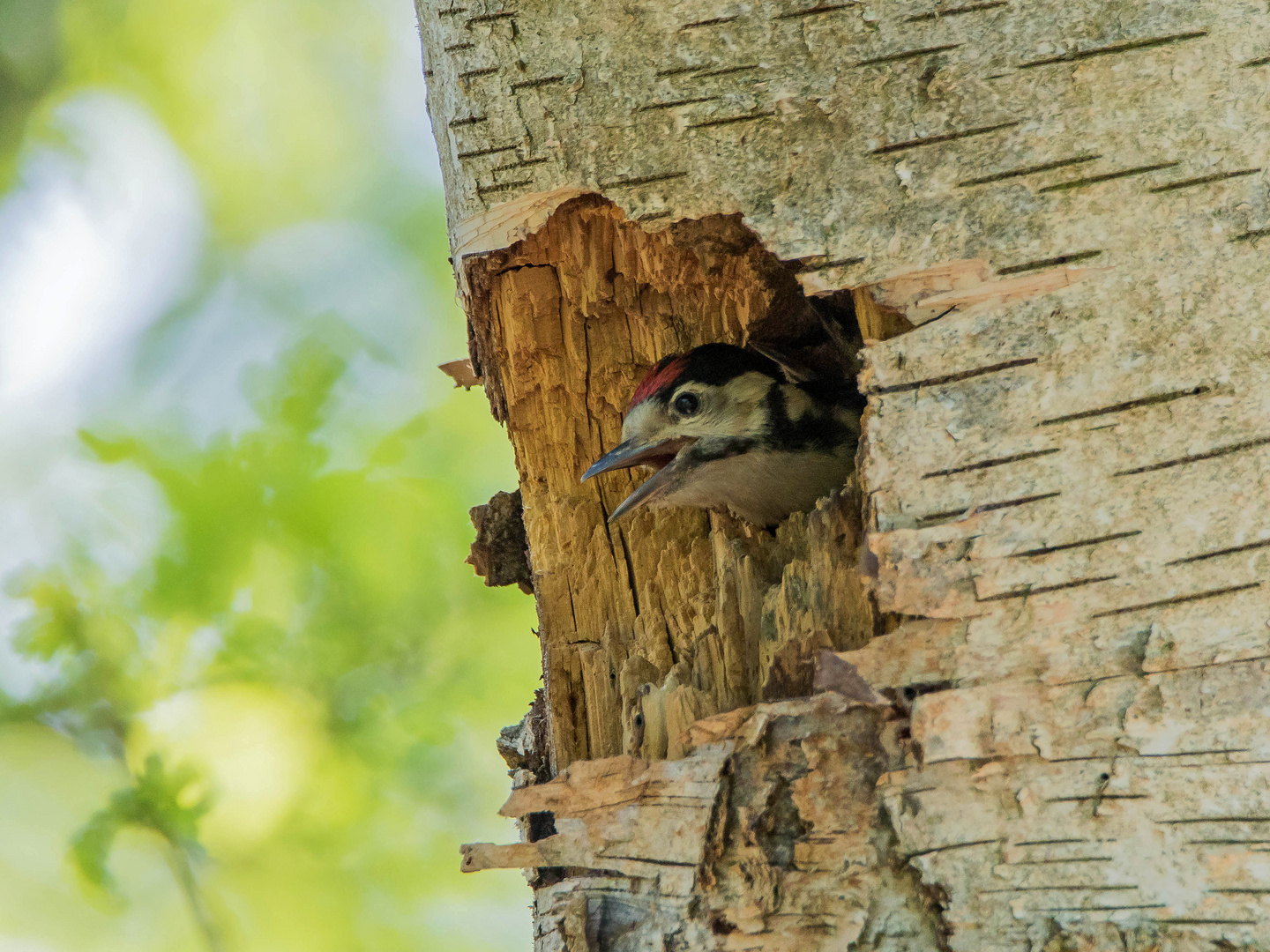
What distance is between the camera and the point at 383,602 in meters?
3.45

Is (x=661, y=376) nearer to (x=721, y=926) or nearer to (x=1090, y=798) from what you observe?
(x=721, y=926)

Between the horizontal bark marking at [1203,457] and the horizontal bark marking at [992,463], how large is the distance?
0.09 meters

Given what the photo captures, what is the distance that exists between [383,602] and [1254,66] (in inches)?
104

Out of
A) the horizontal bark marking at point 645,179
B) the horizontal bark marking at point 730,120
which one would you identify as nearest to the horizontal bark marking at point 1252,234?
the horizontal bark marking at point 730,120

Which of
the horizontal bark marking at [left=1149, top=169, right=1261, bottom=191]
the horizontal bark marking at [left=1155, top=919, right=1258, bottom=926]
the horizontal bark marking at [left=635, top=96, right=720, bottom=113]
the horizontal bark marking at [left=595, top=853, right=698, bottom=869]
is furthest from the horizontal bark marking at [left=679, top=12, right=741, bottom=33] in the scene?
the horizontal bark marking at [left=1155, top=919, right=1258, bottom=926]

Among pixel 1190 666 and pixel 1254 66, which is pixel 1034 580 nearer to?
pixel 1190 666

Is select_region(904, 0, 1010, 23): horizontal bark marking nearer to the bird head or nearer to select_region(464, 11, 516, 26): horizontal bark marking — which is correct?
select_region(464, 11, 516, 26): horizontal bark marking

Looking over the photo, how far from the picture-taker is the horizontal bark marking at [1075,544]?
1438mm

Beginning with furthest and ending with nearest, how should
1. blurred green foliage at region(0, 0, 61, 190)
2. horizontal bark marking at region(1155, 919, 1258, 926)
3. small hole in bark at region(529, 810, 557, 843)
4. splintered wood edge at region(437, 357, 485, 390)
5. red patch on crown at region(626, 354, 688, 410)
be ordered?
blurred green foliage at region(0, 0, 61, 190)
splintered wood edge at region(437, 357, 485, 390)
red patch on crown at region(626, 354, 688, 410)
small hole in bark at region(529, 810, 557, 843)
horizontal bark marking at region(1155, 919, 1258, 926)

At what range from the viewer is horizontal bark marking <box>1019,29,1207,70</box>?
1.53 m

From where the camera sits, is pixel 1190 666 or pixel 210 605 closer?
pixel 1190 666

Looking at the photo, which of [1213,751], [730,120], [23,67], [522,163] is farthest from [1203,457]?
[23,67]

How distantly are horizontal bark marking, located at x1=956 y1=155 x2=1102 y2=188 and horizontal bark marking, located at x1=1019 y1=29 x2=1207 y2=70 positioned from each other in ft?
0.45

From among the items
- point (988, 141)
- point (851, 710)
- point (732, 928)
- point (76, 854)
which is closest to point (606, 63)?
point (988, 141)
